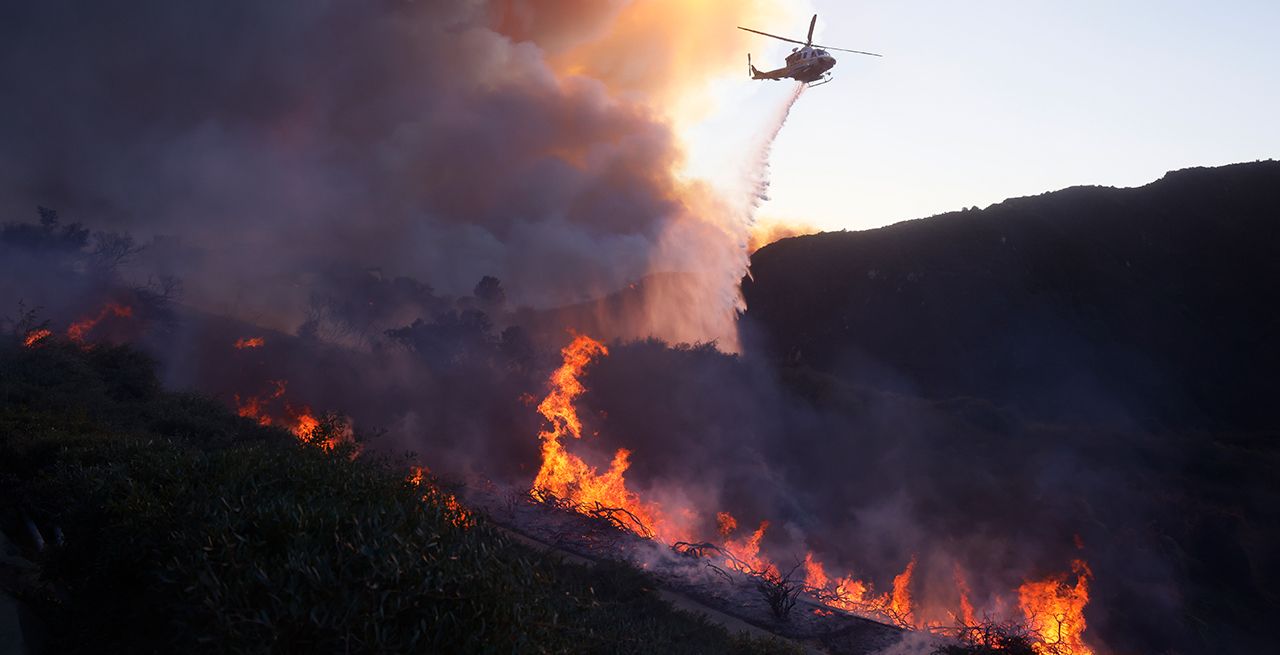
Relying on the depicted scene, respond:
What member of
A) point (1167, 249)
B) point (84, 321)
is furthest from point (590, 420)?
point (1167, 249)

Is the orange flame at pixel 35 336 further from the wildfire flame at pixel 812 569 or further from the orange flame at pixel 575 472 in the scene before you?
the wildfire flame at pixel 812 569

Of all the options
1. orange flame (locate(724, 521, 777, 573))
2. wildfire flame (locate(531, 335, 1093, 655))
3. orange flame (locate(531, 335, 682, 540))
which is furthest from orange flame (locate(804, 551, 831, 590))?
orange flame (locate(531, 335, 682, 540))

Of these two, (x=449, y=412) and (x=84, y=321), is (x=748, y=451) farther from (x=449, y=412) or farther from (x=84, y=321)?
(x=84, y=321)

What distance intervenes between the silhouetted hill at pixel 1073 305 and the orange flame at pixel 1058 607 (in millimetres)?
30277

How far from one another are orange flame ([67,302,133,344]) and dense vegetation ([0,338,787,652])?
27309mm

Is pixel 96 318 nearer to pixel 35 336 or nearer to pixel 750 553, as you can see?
pixel 35 336

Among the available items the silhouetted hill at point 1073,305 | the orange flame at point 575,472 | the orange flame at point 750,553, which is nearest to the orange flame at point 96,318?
the orange flame at point 575,472

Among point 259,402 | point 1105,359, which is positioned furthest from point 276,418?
point 1105,359

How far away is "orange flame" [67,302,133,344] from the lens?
1339 inches

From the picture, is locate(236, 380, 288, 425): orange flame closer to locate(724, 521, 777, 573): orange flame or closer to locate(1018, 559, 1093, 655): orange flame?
locate(724, 521, 777, 573): orange flame

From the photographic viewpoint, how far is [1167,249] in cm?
5869

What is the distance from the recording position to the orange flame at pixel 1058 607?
19078 millimetres

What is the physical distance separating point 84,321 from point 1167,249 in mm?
73563

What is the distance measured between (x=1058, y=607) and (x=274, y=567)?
832 inches
